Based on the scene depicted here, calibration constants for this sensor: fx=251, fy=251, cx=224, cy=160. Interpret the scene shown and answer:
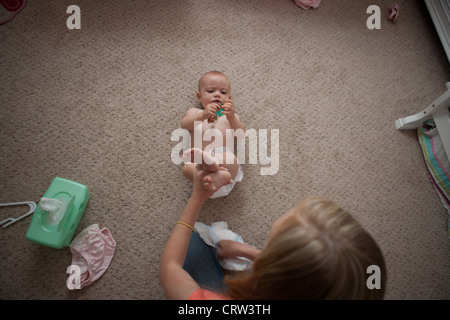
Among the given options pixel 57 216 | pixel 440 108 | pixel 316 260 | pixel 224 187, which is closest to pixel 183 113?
pixel 224 187

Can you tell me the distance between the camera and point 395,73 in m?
1.22

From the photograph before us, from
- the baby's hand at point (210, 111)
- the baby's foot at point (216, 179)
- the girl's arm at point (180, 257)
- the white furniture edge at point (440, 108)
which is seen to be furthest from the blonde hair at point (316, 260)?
the white furniture edge at point (440, 108)

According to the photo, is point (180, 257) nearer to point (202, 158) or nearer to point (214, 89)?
point (202, 158)

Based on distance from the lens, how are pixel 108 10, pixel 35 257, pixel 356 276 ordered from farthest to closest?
1. pixel 108 10
2. pixel 35 257
3. pixel 356 276

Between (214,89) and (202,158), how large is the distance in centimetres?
40

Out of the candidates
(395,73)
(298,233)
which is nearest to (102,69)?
(298,233)

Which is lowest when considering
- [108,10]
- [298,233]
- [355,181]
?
[355,181]

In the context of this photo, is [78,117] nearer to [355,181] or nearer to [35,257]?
[35,257]

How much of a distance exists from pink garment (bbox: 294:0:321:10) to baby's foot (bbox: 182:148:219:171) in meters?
1.02

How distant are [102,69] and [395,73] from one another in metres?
1.35

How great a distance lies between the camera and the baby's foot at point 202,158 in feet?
2.27

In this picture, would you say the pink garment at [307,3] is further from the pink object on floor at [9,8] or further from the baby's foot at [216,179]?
the pink object on floor at [9,8]

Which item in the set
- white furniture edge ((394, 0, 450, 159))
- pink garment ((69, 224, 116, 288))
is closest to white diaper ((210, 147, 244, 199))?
pink garment ((69, 224, 116, 288))

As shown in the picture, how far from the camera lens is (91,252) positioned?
0.81 meters
